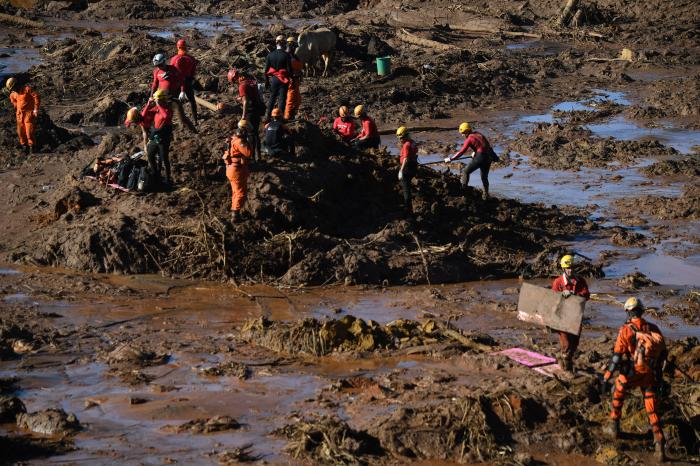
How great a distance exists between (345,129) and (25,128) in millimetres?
6903

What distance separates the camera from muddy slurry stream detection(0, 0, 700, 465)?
1031 cm

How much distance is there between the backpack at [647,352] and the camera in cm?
990

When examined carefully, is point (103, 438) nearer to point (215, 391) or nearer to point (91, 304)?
point (215, 391)

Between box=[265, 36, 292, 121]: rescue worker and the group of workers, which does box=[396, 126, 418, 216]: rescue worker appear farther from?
the group of workers

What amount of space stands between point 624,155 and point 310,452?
14.9 meters

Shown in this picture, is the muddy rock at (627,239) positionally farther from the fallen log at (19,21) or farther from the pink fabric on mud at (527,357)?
the fallen log at (19,21)

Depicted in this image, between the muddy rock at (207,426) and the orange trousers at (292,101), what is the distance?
8603 mm

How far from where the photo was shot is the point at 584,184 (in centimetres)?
2075

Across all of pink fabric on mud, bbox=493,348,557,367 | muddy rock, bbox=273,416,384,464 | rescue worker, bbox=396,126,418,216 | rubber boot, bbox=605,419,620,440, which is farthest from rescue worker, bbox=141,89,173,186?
rubber boot, bbox=605,419,620,440

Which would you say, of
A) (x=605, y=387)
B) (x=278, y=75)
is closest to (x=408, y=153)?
(x=278, y=75)

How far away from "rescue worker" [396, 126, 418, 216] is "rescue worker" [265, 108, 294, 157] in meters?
1.79

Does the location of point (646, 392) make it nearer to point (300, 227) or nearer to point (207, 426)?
point (207, 426)

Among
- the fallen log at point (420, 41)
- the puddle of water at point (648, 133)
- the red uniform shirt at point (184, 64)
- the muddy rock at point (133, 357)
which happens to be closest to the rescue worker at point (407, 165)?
the red uniform shirt at point (184, 64)

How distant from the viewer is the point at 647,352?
9.90 metres
